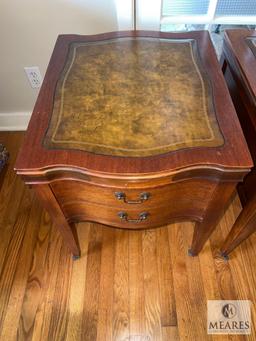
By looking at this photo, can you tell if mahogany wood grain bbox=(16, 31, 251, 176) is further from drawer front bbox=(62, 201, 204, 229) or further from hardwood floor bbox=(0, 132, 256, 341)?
hardwood floor bbox=(0, 132, 256, 341)

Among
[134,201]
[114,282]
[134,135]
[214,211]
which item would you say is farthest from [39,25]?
[114,282]

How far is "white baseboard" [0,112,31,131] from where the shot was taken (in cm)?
153

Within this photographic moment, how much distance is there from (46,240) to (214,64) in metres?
1.02

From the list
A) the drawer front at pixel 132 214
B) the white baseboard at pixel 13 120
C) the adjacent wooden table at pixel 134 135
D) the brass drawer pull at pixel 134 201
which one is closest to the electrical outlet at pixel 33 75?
the white baseboard at pixel 13 120

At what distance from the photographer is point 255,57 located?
0.79 meters

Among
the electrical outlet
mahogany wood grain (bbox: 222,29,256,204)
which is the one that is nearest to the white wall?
the electrical outlet

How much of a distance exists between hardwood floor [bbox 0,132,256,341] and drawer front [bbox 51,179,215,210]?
49 centimetres

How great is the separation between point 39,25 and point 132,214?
0.96m

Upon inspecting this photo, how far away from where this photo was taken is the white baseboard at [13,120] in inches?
60.4

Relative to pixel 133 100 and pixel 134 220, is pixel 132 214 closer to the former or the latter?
pixel 134 220

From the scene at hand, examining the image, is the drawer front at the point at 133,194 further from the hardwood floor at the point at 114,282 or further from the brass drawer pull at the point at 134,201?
the hardwood floor at the point at 114,282

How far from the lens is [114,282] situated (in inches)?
40.9

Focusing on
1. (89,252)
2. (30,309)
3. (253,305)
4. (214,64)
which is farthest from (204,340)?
(214,64)

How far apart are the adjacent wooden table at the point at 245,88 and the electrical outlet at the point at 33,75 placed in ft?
3.03
